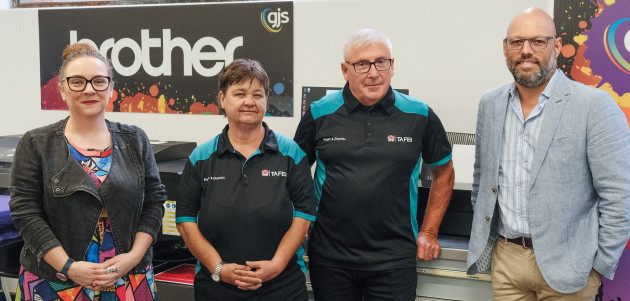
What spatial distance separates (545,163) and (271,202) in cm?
78

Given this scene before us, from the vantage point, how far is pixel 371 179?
1750mm

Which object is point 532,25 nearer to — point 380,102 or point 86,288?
point 380,102

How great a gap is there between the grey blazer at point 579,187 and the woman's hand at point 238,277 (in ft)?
2.65

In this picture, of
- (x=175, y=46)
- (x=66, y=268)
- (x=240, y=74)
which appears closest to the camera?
(x=66, y=268)

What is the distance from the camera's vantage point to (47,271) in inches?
63.0

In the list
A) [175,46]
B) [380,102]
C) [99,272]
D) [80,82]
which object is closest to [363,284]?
[380,102]

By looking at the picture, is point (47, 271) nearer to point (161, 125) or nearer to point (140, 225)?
point (140, 225)

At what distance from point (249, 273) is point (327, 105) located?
0.60 metres

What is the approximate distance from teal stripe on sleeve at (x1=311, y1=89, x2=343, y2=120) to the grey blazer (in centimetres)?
63

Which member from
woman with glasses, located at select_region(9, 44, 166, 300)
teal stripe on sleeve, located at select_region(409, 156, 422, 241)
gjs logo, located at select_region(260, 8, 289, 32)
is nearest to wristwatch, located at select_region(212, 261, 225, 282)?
woman with glasses, located at select_region(9, 44, 166, 300)

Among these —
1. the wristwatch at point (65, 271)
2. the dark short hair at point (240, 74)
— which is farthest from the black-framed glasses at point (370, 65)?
the wristwatch at point (65, 271)

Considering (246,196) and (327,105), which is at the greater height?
(327,105)

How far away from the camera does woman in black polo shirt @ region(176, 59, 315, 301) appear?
5.43ft

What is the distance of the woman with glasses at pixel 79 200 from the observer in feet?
5.14
